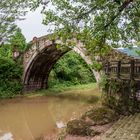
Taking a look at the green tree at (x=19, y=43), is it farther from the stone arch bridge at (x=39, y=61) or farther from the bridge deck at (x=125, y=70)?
the bridge deck at (x=125, y=70)

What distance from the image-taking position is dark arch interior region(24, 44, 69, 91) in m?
30.9

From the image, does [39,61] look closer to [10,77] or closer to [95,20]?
[10,77]

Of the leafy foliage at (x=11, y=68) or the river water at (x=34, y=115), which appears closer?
the river water at (x=34, y=115)

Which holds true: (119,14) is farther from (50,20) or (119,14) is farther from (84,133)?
(84,133)

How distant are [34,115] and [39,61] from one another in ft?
37.7

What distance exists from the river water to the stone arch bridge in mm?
3823

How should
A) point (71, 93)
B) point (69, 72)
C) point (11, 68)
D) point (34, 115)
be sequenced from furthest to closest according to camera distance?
point (69, 72) < point (71, 93) < point (11, 68) < point (34, 115)

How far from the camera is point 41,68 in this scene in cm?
3362

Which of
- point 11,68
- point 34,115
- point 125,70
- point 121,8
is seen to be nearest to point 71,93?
point 11,68

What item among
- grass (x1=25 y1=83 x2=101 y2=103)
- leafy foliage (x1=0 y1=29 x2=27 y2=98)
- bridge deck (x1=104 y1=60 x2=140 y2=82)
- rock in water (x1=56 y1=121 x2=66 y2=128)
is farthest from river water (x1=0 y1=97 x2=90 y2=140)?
bridge deck (x1=104 y1=60 x2=140 y2=82)

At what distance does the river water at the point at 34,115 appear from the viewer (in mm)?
15866

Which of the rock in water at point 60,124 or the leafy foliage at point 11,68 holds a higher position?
the leafy foliage at point 11,68

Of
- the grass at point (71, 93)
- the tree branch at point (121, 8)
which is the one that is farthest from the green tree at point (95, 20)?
the grass at point (71, 93)

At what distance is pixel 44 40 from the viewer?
2911 centimetres
